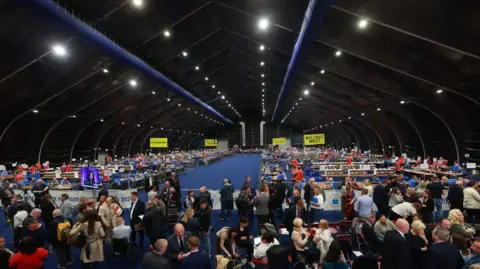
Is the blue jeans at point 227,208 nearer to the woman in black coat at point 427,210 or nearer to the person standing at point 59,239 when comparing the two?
the person standing at point 59,239

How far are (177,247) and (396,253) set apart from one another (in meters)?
3.73

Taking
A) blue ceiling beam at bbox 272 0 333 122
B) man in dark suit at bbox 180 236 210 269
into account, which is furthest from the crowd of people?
blue ceiling beam at bbox 272 0 333 122

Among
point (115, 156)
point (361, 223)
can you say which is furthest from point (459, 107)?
point (115, 156)

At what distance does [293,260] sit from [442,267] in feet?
7.57

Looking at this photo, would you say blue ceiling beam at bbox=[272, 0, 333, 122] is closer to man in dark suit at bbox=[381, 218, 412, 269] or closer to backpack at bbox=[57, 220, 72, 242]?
man in dark suit at bbox=[381, 218, 412, 269]

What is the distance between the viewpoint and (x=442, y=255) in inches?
170

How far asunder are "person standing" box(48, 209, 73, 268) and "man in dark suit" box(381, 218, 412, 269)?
6.53 meters

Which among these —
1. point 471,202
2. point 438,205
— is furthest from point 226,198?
point 471,202

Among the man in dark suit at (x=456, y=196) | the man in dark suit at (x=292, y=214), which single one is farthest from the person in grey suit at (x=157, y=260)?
the man in dark suit at (x=456, y=196)

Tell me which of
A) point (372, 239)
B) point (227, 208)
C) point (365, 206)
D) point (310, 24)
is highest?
point (310, 24)

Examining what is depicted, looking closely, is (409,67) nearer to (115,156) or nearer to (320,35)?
(320,35)

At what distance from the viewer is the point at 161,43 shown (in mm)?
19641

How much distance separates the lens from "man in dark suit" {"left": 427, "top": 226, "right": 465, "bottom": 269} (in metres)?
4.30

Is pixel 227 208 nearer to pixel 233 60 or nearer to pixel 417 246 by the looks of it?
pixel 417 246
